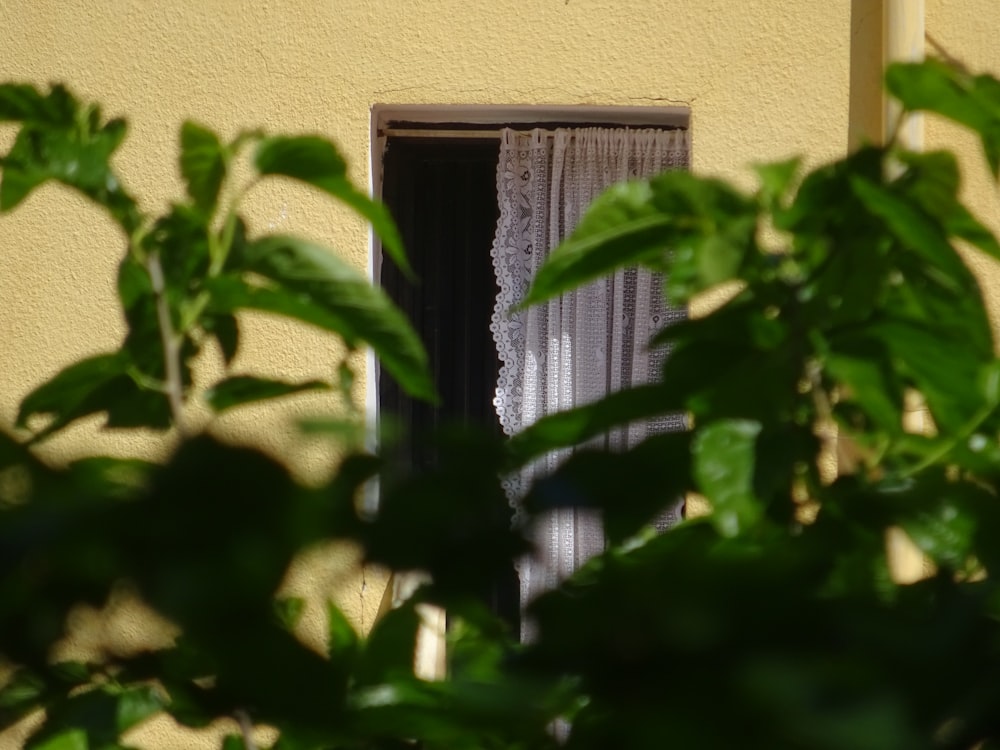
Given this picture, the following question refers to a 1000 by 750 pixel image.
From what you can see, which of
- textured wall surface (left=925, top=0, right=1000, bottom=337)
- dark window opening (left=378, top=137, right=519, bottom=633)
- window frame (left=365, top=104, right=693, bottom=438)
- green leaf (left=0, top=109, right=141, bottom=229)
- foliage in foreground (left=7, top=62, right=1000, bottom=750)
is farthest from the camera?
dark window opening (left=378, top=137, right=519, bottom=633)

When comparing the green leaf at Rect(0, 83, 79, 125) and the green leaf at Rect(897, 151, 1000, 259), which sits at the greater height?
the green leaf at Rect(0, 83, 79, 125)

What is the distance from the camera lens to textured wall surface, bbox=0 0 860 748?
336cm

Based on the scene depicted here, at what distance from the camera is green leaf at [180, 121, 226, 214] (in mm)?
954

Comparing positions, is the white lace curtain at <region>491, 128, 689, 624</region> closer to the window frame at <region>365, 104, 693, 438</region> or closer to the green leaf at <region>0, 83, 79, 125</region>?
the window frame at <region>365, 104, 693, 438</region>

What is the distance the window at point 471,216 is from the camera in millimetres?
3512

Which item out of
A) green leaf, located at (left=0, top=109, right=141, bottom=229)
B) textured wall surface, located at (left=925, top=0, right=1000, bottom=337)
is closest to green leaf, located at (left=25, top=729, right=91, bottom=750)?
green leaf, located at (left=0, top=109, right=141, bottom=229)

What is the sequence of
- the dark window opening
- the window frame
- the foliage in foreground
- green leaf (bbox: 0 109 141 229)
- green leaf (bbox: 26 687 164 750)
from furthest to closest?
the dark window opening → the window frame → green leaf (bbox: 0 109 141 229) → green leaf (bbox: 26 687 164 750) → the foliage in foreground

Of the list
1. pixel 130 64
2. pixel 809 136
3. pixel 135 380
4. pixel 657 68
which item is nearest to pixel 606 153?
pixel 657 68

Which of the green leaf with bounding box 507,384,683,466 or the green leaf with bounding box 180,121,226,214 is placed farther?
the green leaf with bounding box 180,121,226,214

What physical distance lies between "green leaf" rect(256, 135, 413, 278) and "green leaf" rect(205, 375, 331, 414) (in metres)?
0.12

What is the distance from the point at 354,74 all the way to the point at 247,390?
2.61 metres

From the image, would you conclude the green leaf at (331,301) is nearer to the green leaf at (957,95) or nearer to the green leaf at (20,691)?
the green leaf at (20,691)

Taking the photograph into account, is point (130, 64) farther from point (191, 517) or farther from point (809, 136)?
point (191, 517)

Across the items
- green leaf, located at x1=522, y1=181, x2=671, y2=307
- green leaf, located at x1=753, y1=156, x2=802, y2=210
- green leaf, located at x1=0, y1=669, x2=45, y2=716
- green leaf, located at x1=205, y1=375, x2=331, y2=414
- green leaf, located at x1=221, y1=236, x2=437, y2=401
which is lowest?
green leaf, located at x1=0, y1=669, x2=45, y2=716
